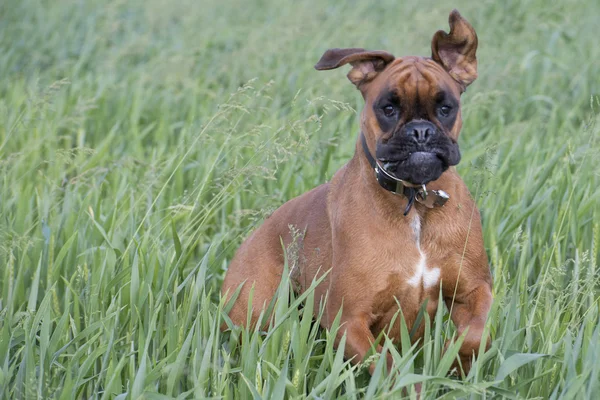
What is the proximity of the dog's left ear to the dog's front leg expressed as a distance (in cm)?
87

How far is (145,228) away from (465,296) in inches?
70.5

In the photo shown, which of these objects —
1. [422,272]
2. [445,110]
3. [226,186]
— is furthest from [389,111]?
[226,186]

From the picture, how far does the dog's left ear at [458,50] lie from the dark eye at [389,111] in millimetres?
374

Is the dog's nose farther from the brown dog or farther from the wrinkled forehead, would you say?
the wrinkled forehead

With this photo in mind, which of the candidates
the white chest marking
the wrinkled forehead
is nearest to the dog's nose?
the wrinkled forehead

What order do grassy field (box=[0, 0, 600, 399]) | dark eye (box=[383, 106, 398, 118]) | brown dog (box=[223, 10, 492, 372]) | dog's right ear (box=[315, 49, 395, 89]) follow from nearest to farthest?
grassy field (box=[0, 0, 600, 399]), brown dog (box=[223, 10, 492, 372]), dark eye (box=[383, 106, 398, 118]), dog's right ear (box=[315, 49, 395, 89])

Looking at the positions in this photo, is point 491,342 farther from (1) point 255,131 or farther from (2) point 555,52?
(2) point 555,52

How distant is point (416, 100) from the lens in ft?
11.6

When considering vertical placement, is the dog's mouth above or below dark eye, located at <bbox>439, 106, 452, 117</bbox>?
below

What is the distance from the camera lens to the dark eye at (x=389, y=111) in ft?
11.7

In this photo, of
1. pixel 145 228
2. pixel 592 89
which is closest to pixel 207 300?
pixel 145 228

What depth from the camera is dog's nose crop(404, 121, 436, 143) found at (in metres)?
3.40

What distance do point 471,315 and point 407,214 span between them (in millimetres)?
454

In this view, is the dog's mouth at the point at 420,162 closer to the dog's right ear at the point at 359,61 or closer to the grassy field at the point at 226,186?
the grassy field at the point at 226,186
